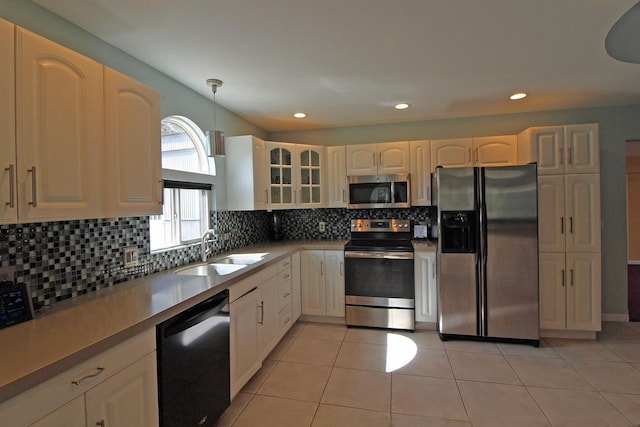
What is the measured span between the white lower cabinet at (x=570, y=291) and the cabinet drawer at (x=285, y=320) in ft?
8.07

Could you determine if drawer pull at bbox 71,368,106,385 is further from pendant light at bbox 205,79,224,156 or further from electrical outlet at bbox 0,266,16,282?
pendant light at bbox 205,79,224,156

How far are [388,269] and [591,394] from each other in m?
1.72

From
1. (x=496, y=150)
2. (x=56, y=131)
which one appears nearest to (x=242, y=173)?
(x=56, y=131)

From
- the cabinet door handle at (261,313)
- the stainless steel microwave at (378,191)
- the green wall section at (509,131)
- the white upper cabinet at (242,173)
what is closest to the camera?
the cabinet door handle at (261,313)

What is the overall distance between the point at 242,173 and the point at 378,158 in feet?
5.15

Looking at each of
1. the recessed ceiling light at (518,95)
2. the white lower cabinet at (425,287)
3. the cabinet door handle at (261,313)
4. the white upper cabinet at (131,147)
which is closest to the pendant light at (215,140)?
the white upper cabinet at (131,147)

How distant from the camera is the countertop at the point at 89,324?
92cm

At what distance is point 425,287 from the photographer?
315 cm

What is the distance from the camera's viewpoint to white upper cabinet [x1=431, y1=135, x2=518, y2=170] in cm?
333

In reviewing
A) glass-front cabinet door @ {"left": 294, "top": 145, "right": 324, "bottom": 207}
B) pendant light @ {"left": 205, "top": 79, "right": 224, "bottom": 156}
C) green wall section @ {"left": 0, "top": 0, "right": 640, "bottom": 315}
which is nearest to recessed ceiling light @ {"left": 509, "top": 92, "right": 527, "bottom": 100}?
green wall section @ {"left": 0, "top": 0, "right": 640, "bottom": 315}

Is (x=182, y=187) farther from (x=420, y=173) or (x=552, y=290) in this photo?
(x=552, y=290)

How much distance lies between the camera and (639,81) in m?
2.63

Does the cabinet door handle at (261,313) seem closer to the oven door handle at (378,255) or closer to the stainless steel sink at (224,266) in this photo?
the stainless steel sink at (224,266)

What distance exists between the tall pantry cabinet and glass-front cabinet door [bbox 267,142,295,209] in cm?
248
